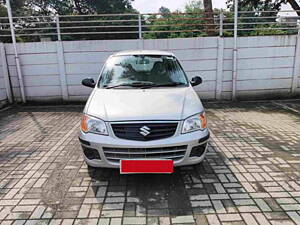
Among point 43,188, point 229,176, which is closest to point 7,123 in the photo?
point 43,188

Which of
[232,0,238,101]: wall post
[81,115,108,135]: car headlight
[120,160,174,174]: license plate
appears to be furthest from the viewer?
[232,0,238,101]: wall post

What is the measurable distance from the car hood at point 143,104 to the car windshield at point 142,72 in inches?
8.9

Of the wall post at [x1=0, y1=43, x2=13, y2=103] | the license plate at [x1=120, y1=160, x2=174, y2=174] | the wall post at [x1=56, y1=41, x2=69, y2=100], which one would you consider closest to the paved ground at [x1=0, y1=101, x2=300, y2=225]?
the license plate at [x1=120, y1=160, x2=174, y2=174]

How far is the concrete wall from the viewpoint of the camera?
7.75m

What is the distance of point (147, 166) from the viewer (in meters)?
2.95

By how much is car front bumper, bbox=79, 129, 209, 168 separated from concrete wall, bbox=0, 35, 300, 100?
5.02m

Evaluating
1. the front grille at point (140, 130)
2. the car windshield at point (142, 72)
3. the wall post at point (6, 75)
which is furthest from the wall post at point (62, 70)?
the front grille at point (140, 130)

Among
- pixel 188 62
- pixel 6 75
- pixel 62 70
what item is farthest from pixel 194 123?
pixel 6 75

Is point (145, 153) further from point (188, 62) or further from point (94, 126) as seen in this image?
point (188, 62)

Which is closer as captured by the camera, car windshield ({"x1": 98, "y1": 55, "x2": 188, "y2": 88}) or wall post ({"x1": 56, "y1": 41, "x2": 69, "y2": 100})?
car windshield ({"x1": 98, "y1": 55, "x2": 188, "y2": 88})

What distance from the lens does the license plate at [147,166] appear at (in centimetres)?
294

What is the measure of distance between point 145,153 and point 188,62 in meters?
5.40

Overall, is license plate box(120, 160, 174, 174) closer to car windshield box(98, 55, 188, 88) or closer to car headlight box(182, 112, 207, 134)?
car headlight box(182, 112, 207, 134)

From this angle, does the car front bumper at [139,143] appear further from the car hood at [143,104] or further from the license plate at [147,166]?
the car hood at [143,104]
